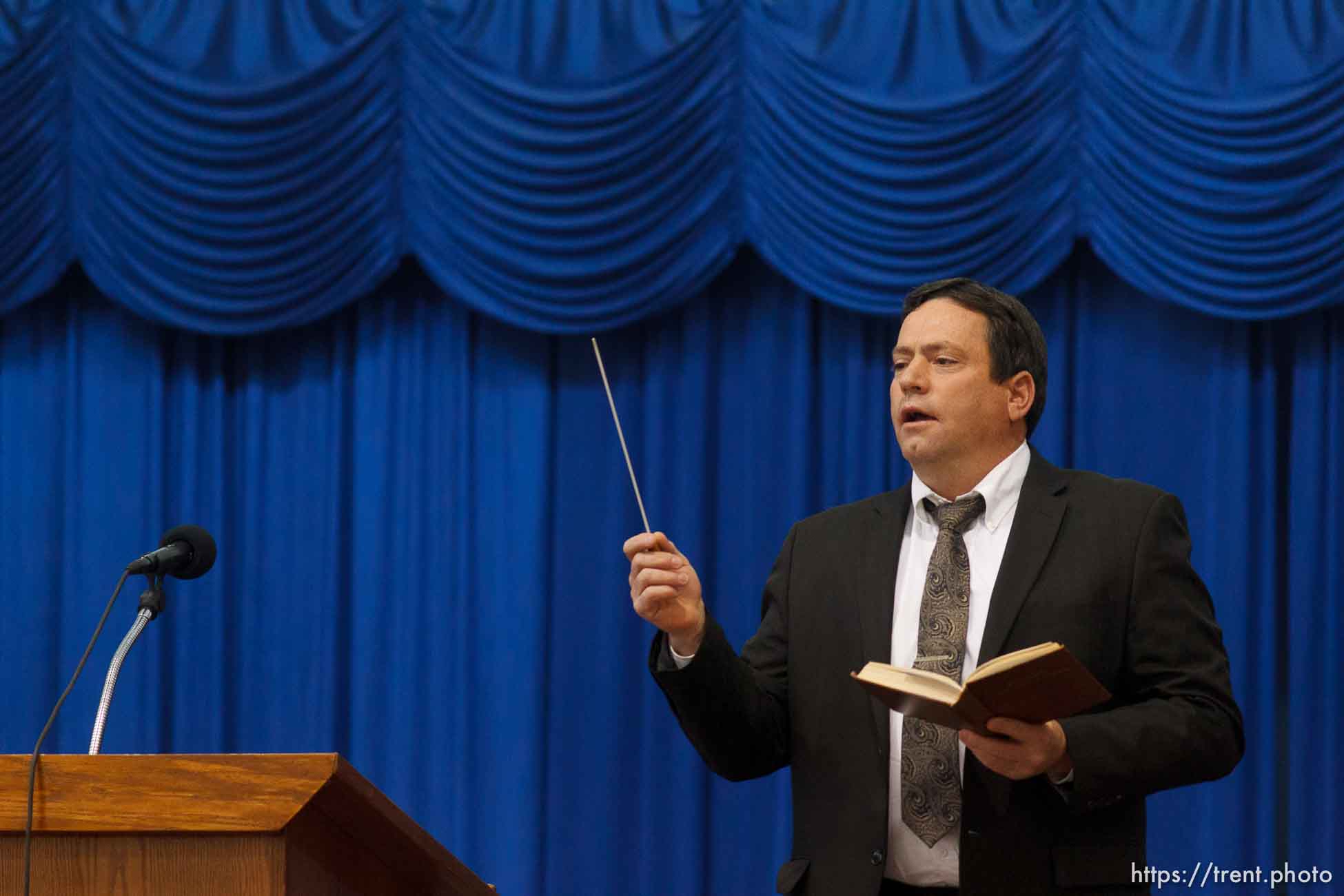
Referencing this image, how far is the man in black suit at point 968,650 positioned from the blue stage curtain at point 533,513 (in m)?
1.67

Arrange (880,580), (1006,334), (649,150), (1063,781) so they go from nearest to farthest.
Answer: (1063,781) → (880,580) → (1006,334) → (649,150)

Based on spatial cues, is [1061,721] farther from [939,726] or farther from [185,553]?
[185,553]

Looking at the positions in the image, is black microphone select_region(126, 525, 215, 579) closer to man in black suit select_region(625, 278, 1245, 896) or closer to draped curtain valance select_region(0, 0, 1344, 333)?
man in black suit select_region(625, 278, 1245, 896)

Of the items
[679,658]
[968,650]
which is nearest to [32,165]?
[679,658]

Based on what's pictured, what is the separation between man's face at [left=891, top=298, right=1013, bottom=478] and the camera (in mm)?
2201

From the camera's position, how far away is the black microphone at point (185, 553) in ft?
6.57

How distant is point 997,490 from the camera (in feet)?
7.16

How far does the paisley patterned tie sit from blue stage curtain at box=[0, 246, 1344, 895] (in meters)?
1.78

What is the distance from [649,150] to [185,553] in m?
2.17

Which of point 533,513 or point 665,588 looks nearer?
point 665,588

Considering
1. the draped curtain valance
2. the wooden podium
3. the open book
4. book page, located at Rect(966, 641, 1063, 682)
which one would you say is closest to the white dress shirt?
the open book

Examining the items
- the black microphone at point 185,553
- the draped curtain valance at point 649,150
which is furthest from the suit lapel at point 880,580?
the draped curtain valance at point 649,150

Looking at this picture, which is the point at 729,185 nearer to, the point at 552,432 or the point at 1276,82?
the point at 552,432

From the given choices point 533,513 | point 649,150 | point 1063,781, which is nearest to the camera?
point 1063,781
